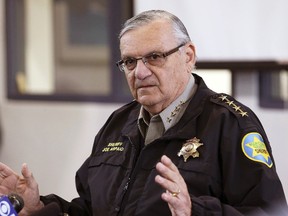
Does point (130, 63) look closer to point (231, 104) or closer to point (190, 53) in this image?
point (190, 53)

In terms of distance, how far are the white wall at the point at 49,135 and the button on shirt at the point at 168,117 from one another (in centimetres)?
223

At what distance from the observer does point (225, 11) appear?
3.60 meters

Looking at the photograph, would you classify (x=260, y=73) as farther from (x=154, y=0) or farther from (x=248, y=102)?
(x=154, y=0)

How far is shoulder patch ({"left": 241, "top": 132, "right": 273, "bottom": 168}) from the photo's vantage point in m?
1.92

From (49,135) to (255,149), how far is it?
298cm

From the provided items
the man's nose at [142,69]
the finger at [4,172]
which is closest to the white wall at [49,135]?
the finger at [4,172]

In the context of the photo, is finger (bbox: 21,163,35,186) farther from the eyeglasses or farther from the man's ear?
the man's ear

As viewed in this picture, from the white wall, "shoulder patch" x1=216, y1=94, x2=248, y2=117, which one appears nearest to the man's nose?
"shoulder patch" x1=216, y1=94, x2=248, y2=117

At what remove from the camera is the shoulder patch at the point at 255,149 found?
192 cm

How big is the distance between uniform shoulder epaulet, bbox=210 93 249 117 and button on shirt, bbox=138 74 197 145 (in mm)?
80

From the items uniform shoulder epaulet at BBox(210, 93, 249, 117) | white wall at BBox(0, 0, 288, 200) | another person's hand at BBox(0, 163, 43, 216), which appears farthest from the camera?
white wall at BBox(0, 0, 288, 200)

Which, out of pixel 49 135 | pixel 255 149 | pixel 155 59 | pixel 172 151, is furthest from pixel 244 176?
pixel 49 135

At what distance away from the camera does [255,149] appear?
1.93m

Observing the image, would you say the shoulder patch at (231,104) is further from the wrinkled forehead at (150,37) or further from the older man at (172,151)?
the wrinkled forehead at (150,37)
